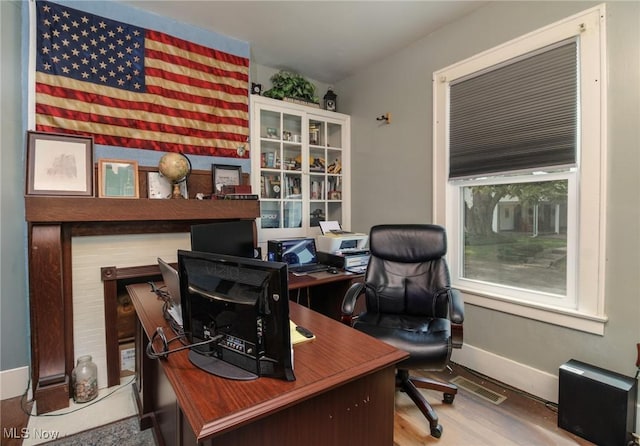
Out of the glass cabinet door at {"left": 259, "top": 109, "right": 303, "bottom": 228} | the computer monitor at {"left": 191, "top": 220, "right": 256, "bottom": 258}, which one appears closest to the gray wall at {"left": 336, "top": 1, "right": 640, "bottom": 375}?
the glass cabinet door at {"left": 259, "top": 109, "right": 303, "bottom": 228}

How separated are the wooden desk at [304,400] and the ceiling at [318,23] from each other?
2.25 m

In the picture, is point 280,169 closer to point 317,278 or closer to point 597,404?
point 317,278

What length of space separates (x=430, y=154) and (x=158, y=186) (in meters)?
2.20

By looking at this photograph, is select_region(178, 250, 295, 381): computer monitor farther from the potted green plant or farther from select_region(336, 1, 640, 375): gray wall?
the potted green plant

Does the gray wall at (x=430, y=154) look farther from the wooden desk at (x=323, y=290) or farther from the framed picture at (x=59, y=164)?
the framed picture at (x=59, y=164)

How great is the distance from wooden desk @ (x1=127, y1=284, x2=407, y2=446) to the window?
1.54m

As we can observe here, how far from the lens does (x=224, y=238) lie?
6.59 feet

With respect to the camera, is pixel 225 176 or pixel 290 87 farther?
pixel 290 87

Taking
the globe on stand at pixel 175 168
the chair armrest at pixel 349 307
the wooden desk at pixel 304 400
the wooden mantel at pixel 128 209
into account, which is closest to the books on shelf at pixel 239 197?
the wooden mantel at pixel 128 209

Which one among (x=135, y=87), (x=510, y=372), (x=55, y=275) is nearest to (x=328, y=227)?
(x=510, y=372)

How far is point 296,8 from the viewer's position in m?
2.31

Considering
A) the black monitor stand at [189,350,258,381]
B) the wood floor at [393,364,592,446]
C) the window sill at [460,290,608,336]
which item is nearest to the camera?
the black monitor stand at [189,350,258,381]

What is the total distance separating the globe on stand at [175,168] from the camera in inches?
91.3

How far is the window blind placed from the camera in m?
1.92
